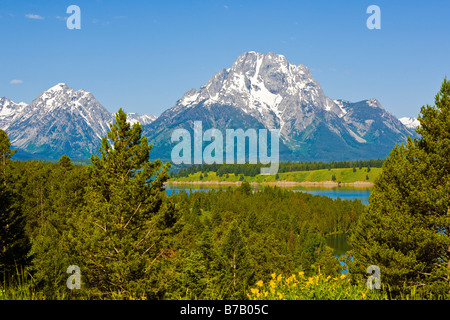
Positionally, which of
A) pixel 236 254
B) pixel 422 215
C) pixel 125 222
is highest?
pixel 422 215

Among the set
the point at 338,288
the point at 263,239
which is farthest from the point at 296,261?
the point at 338,288

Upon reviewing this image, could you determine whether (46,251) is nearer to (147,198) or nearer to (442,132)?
(147,198)

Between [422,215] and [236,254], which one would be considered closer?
[422,215]

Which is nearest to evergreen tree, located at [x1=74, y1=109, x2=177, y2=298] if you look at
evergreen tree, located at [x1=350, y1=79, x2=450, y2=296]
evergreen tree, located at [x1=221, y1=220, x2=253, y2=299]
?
evergreen tree, located at [x1=350, y1=79, x2=450, y2=296]

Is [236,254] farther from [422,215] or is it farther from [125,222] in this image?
[422,215]

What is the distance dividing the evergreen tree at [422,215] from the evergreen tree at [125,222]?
16.6 m

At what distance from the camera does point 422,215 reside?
25.0 m

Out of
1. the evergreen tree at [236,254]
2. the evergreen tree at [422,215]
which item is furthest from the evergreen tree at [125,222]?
the evergreen tree at [236,254]

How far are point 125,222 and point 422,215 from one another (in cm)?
2178

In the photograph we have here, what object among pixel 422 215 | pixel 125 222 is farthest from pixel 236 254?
pixel 422 215

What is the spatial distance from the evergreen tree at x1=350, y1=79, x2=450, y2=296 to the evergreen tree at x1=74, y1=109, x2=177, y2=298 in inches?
655

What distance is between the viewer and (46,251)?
4138 centimetres

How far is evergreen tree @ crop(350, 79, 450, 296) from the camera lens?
77.6ft
